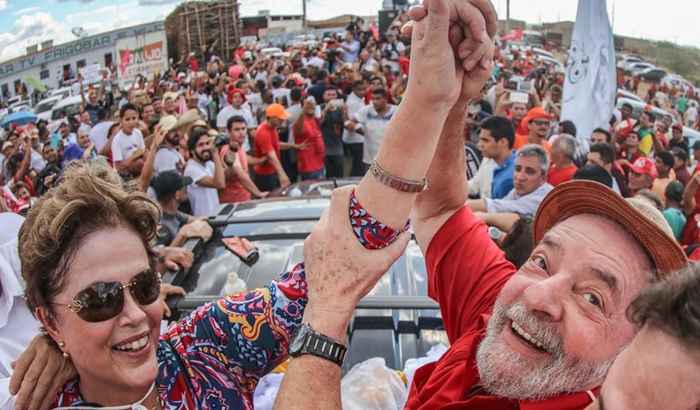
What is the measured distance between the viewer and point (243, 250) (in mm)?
3021

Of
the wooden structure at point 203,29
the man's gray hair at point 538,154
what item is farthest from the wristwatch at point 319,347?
the wooden structure at point 203,29

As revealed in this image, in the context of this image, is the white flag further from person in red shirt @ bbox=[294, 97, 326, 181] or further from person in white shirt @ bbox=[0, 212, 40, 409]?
person in white shirt @ bbox=[0, 212, 40, 409]

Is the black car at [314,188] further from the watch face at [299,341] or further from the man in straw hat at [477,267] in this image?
the watch face at [299,341]

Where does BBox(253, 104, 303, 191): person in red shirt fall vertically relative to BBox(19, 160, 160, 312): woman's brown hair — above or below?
below

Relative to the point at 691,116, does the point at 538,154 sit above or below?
above

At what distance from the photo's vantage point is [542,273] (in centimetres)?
164

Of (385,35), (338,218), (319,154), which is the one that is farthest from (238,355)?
(385,35)

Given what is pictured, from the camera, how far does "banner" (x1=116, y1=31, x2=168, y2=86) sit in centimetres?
1438

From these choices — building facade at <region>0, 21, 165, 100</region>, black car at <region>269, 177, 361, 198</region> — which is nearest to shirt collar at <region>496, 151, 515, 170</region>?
black car at <region>269, 177, 361, 198</region>

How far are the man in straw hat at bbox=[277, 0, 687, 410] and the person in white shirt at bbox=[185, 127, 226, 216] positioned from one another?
3.65 m

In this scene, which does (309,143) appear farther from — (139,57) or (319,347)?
(139,57)

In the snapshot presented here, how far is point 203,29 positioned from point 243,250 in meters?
24.9

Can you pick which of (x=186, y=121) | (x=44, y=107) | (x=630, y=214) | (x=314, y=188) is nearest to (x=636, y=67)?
(x=44, y=107)

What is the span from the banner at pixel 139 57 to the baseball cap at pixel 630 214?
1422 centimetres
